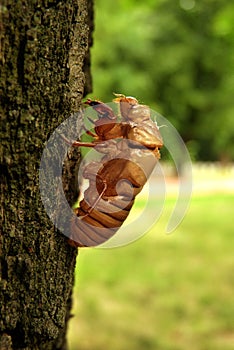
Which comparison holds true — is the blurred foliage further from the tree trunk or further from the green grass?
the tree trunk

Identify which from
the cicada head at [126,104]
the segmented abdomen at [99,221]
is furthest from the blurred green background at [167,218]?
the segmented abdomen at [99,221]

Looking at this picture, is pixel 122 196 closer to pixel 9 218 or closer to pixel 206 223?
pixel 9 218

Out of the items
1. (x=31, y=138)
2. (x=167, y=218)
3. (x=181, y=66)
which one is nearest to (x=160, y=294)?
(x=167, y=218)

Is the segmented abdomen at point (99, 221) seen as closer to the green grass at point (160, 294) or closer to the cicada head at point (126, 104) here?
the cicada head at point (126, 104)

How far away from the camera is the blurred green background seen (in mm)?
6047

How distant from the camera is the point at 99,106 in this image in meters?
1.64

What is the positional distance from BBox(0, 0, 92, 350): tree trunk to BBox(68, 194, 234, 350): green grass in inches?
161

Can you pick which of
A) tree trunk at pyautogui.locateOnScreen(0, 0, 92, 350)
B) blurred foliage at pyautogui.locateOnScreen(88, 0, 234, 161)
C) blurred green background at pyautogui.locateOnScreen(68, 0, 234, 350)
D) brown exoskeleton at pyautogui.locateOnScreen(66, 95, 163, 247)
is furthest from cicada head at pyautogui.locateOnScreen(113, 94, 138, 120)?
blurred foliage at pyautogui.locateOnScreen(88, 0, 234, 161)

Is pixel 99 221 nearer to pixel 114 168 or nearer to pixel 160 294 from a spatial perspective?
pixel 114 168

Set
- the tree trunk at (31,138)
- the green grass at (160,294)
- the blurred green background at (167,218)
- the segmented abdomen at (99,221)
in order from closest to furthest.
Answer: the tree trunk at (31,138), the segmented abdomen at (99,221), the green grass at (160,294), the blurred green background at (167,218)

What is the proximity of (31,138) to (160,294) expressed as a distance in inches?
244

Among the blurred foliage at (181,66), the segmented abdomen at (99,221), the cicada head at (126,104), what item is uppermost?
the cicada head at (126,104)

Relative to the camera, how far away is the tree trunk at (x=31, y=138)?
1384mm

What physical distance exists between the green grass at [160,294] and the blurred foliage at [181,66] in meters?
10.5
